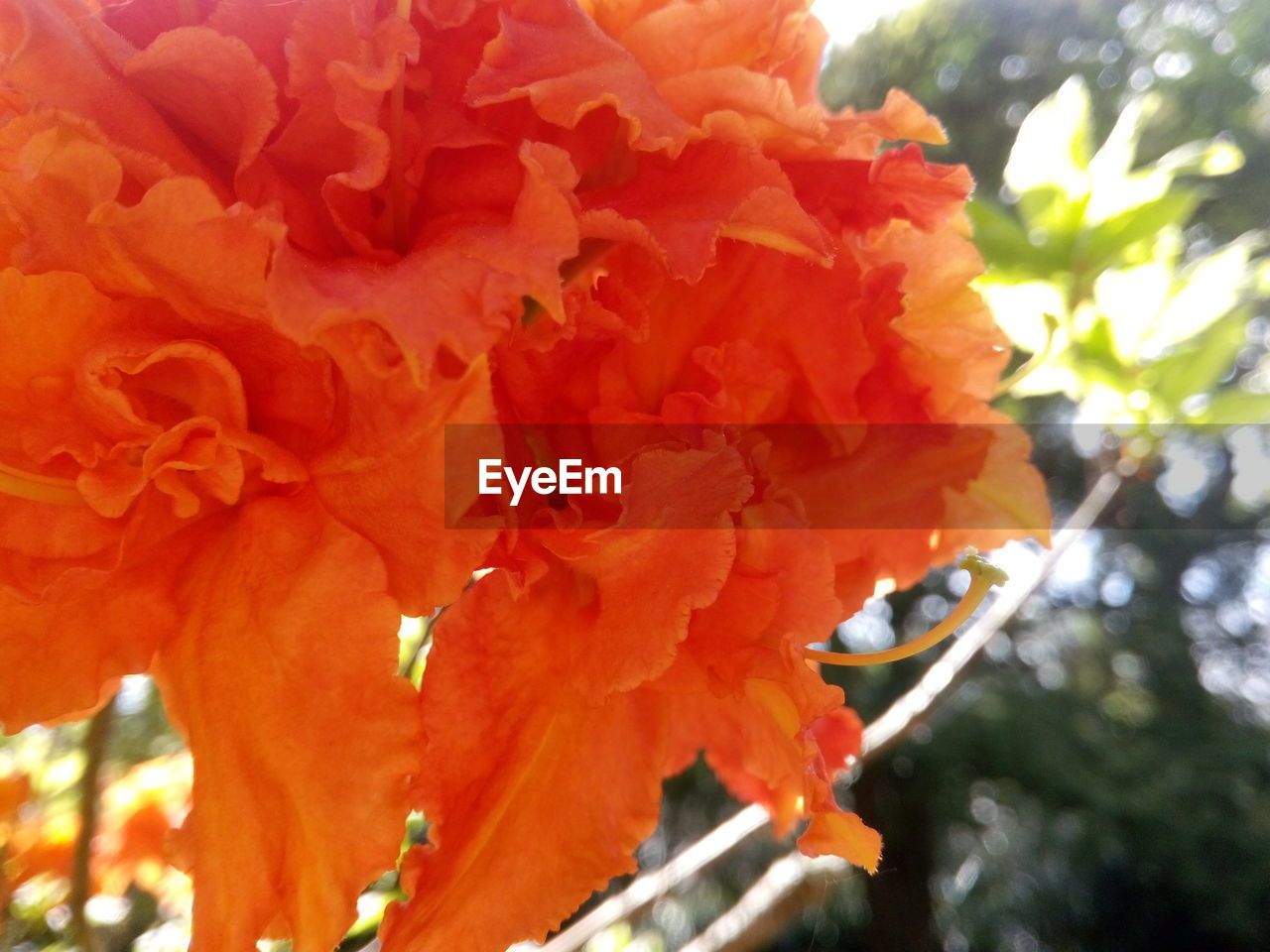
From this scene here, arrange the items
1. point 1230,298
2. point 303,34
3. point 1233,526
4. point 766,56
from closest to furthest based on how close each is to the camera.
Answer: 1. point 303,34
2. point 766,56
3. point 1230,298
4. point 1233,526

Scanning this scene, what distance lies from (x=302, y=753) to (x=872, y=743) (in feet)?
2.26

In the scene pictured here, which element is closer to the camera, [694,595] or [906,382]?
[694,595]

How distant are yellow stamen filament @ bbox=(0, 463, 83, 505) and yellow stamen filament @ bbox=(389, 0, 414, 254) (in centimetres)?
17

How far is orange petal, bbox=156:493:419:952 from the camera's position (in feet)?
1.18

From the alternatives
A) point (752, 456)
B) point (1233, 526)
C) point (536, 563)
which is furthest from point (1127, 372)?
point (1233, 526)

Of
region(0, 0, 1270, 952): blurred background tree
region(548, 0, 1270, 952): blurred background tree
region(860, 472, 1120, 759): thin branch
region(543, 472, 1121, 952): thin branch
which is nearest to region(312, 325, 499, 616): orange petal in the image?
region(543, 472, 1121, 952): thin branch

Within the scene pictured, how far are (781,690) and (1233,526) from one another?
713cm

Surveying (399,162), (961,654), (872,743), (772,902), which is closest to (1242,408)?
(961,654)

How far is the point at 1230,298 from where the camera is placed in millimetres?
1038

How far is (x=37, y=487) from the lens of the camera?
0.39 m

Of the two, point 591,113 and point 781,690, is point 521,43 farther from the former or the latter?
point 781,690

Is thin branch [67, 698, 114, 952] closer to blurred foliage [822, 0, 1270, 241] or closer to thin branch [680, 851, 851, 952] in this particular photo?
thin branch [680, 851, 851, 952]

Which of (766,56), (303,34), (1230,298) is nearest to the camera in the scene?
(303,34)

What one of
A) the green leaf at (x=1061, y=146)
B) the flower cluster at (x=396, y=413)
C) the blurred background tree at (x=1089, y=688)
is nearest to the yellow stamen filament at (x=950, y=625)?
the flower cluster at (x=396, y=413)
